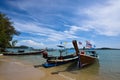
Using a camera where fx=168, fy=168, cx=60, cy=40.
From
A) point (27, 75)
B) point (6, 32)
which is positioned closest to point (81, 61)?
point (27, 75)

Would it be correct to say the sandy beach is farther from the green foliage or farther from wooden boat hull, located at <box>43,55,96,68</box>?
the green foliage

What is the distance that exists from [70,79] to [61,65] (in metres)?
7.16

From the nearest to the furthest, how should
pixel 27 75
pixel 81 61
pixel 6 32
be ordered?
pixel 27 75 < pixel 81 61 < pixel 6 32

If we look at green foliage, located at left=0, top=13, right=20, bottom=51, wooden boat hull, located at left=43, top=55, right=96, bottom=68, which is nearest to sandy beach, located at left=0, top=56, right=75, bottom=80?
wooden boat hull, located at left=43, top=55, right=96, bottom=68

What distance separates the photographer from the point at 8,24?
166 feet

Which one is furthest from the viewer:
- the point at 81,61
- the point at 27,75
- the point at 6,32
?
the point at 6,32

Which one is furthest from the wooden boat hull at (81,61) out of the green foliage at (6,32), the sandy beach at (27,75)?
the green foliage at (6,32)

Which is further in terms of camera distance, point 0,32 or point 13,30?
point 13,30

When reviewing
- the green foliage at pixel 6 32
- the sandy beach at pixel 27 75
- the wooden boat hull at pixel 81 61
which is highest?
the green foliage at pixel 6 32

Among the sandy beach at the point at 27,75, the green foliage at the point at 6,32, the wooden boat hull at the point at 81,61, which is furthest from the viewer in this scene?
the green foliage at the point at 6,32

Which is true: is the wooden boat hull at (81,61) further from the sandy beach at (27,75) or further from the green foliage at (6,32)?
the green foliage at (6,32)

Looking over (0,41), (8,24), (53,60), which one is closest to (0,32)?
(0,41)

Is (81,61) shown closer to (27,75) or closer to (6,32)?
(27,75)

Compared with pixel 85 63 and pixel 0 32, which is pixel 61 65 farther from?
pixel 0 32
